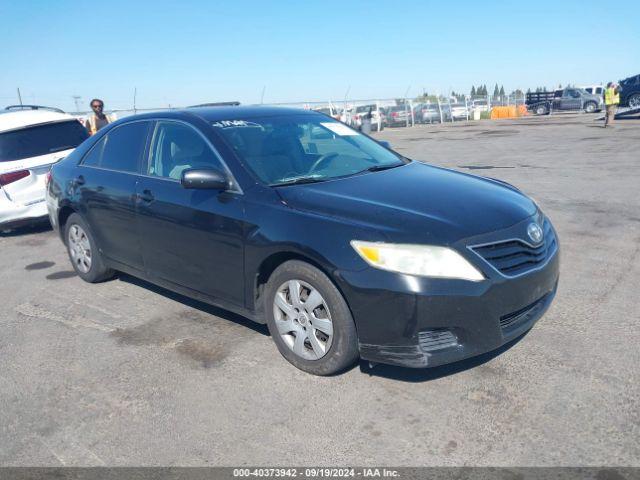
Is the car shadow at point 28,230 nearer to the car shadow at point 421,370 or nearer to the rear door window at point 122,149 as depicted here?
the rear door window at point 122,149

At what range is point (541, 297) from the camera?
3.55 meters

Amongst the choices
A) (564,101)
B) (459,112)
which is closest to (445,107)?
(459,112)

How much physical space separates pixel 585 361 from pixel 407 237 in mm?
1436

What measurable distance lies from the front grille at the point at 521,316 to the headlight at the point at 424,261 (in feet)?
1.16

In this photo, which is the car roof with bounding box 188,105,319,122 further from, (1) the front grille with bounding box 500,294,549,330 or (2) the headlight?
(1) the front grille with bounding box 500,294,549,330

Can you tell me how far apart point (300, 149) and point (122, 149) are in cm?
168

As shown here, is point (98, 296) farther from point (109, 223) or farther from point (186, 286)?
point (186, 286)

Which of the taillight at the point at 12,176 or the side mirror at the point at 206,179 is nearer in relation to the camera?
the side mirror at the point at 206,179

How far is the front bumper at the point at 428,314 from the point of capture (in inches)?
121

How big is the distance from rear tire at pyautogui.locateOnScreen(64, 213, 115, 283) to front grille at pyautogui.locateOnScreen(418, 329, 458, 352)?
3.45 metres

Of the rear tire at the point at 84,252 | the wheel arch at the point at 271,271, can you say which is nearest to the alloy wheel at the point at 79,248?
the rear tire at the point at 84,252

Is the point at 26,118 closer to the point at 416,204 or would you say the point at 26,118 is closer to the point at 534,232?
the point at 416,204

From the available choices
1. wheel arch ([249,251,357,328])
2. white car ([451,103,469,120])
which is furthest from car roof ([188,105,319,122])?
white car ([451,103,469,120])

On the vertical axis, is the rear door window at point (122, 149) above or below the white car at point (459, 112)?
above
